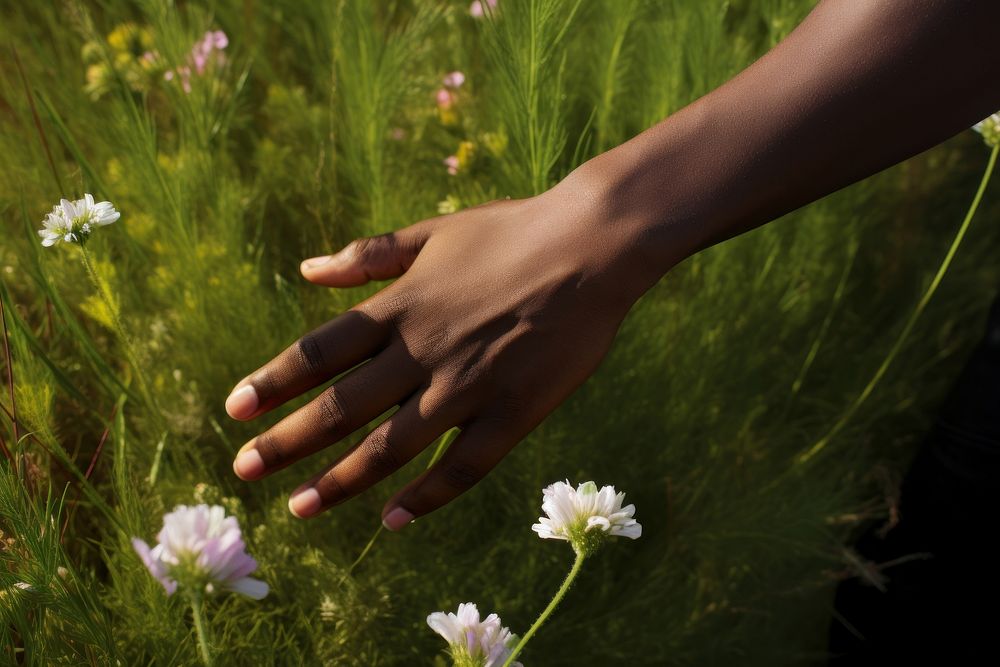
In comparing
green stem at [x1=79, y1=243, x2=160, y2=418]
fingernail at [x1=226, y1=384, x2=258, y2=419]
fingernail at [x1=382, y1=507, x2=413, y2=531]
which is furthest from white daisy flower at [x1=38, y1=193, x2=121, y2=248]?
fingernail at [x1=382, y1=507, x2=413, y2=531]

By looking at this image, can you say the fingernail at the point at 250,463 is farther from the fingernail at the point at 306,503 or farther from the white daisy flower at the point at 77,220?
the white daisy flower at the point at 77,220

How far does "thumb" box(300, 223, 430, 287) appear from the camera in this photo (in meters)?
0.67

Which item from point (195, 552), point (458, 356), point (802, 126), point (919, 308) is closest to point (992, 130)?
point (919, 308)

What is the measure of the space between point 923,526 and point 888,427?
0.17 m

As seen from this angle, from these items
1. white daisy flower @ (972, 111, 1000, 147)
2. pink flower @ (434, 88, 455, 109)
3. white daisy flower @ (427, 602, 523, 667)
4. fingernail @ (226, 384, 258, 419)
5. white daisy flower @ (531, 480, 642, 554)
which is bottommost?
white daisy flower @ (427, 602, 523, 667)

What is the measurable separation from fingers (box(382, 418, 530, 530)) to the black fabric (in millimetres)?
520

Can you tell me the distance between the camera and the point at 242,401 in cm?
61

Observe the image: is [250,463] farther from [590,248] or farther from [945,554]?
[945,554]

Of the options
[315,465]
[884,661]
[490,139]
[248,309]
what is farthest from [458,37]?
[884,661]

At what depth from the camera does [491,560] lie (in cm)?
83

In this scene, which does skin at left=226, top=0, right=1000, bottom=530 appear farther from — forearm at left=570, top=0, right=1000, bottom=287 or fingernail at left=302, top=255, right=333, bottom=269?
fingernail at left=302, top=255, right=333, bottom=269

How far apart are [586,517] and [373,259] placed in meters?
0.30

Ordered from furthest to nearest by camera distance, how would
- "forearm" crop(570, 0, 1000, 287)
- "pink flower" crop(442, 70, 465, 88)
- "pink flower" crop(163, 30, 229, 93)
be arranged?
"pink flower" crop(442, 70, 465, 88) < "pink flower" crop(163, 30, 229, 93) < "forearm" crop(570, 0, 1000, 287)

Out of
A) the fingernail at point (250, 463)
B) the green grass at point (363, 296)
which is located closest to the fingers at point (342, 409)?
the fingernail at point (250, 463)
